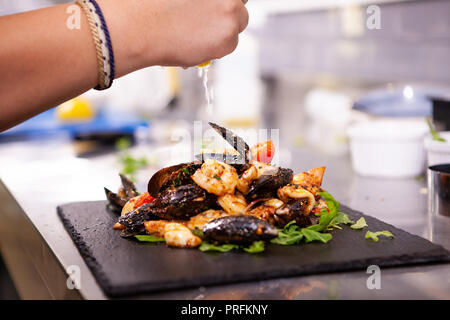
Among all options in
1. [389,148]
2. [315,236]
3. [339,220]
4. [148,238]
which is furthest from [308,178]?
[389,148]

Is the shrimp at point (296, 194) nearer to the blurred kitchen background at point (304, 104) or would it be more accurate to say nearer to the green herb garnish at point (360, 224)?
the green herb garnish at point (360, 224)

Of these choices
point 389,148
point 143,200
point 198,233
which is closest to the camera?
point 198,233

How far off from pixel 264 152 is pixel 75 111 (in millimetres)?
3063

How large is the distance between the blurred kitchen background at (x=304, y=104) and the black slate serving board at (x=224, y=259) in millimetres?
286

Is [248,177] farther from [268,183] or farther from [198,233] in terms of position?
[198,233]

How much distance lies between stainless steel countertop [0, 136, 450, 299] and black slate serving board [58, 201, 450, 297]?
0.02 m

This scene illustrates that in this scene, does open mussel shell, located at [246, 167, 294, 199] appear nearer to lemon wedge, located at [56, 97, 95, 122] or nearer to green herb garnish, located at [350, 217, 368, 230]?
green herb garnish, located at [350, 217, 368, 230]

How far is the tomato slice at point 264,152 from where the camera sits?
1.67 m

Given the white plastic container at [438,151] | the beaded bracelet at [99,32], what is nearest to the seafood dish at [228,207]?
the beaded bracelet at [99,32]

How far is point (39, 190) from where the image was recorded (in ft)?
7.36

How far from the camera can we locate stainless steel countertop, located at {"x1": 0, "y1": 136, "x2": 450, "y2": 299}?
1.10 m

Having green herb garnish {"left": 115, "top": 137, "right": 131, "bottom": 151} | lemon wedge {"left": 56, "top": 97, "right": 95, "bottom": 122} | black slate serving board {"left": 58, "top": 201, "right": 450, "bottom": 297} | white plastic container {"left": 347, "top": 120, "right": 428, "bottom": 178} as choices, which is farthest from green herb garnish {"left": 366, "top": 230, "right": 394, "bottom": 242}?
lemon wedge {"left": 56, "top": 97, "right": 95, "bottom": 122}

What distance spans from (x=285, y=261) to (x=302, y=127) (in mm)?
4398

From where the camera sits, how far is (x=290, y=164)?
9.01ft
